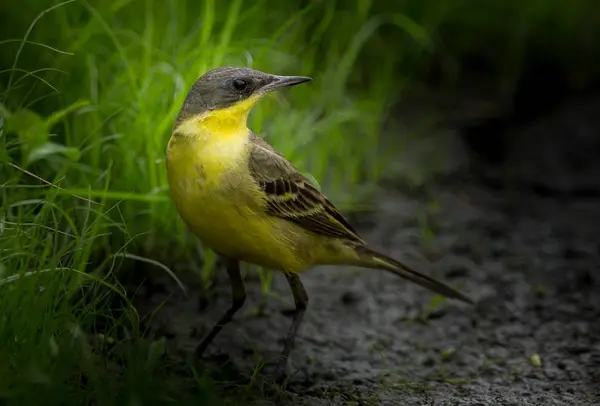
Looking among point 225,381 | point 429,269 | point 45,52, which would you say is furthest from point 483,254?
point 45,52

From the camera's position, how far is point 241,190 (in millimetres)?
4656

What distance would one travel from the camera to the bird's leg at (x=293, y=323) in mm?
5047

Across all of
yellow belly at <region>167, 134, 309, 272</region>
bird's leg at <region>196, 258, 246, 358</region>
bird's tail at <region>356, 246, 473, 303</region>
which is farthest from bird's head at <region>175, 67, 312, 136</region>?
bird's tail at <region>356, 246, 473, 303</region>

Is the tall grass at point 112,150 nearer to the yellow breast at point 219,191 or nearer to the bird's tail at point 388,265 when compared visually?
the yellow breast at point 219,191

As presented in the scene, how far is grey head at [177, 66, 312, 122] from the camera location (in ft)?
15.6

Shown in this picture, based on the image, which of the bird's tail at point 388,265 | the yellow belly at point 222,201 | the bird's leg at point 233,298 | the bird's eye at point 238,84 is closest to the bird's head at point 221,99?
the bird's eye at point 238,84

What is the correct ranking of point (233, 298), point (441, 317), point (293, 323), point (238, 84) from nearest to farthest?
point (238, 84)
point (293, 323)
point (233, 298)
point (441, 317)

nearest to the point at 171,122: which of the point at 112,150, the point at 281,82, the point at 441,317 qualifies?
the point at 112,150

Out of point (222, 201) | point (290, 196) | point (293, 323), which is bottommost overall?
point (293, 323)

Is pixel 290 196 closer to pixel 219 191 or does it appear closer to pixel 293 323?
pixel 219 191

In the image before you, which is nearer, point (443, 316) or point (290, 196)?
point (290, 196)

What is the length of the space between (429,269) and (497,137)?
219 centimetres

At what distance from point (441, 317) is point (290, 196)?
1494mm

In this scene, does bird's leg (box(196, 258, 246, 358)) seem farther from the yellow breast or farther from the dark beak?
the dark beak
